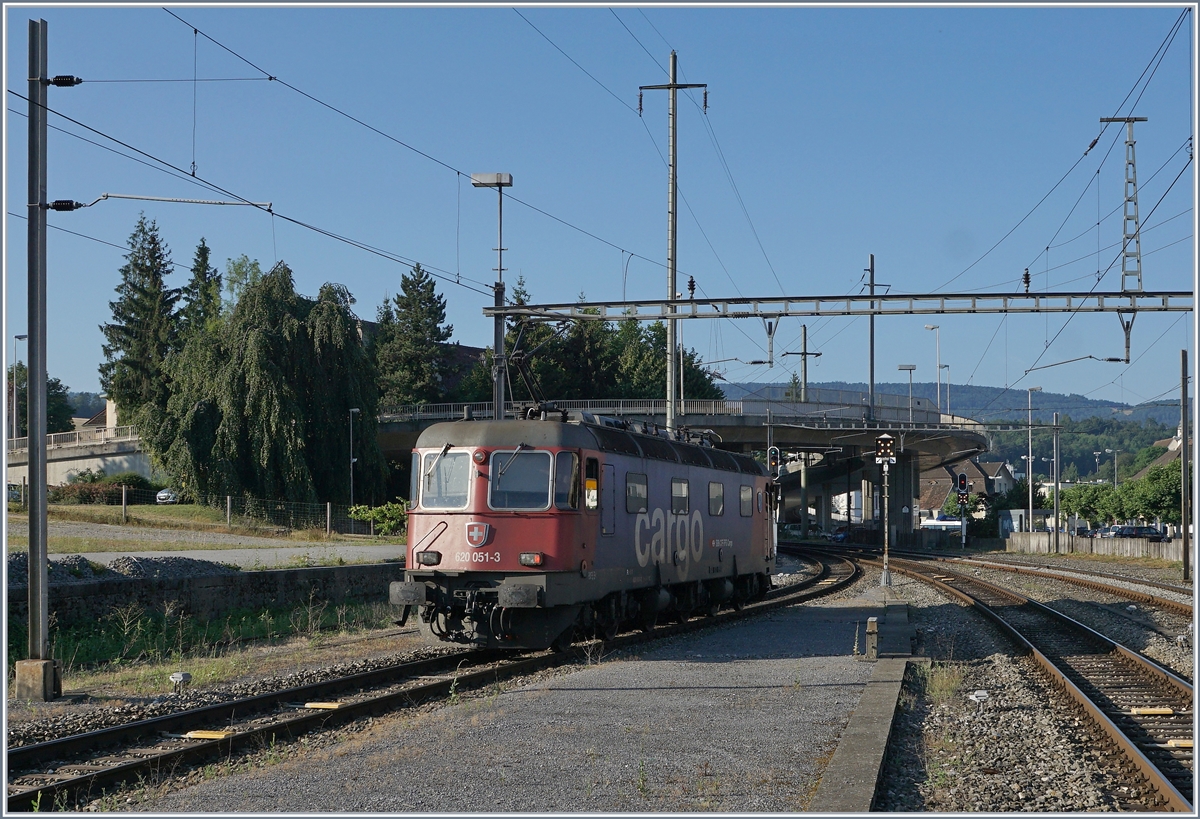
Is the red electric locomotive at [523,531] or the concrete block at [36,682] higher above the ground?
the red electric locomotive at [523,531]

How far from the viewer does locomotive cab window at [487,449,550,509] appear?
51.4 feet

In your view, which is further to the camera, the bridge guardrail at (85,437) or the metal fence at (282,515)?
the bridge guardrail at (85,437)

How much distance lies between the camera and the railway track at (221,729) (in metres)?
8.70

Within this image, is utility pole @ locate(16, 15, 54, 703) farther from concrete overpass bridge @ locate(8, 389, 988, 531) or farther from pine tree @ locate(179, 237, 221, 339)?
pine tree @ locate(179, 237, 221, 339)

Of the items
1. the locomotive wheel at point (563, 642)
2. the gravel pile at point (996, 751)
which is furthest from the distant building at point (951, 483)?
the gravel pile at point (996, 751)

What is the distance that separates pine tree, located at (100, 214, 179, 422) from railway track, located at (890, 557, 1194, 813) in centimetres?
7115

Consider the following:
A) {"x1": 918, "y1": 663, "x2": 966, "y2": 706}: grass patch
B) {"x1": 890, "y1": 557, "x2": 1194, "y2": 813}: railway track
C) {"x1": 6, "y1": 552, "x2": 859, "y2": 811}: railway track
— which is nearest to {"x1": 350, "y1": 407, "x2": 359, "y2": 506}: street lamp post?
{"x1": 890, "y1": 557, "x2": 1194, "y2": 813}: railway track

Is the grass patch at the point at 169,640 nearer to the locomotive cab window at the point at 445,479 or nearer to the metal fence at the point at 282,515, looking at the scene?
the locomotive cab window at the point at 445,479

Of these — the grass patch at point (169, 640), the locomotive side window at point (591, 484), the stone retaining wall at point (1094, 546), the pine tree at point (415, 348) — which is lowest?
the stone retaining wall at point (1094, 546)

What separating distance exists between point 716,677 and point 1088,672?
15.6 ft

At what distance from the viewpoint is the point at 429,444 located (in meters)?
16.4

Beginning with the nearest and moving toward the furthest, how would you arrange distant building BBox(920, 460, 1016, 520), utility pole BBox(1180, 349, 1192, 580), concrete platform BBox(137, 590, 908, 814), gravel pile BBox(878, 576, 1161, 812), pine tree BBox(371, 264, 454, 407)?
1. concrete platform BBox(137, 590, 908, 814)
2. gravel pile BBox(878, 576, 1161, 812)
3. utility pole BBox(1180, 349, 1192, 580)
4. pine tree BBox(371, 264, 454, 407)
5. distant building BBox(920, 460, 1016, 520)

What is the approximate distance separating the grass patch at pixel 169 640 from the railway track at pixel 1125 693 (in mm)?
9534

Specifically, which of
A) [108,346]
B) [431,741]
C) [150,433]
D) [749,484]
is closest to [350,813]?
[431,741]
